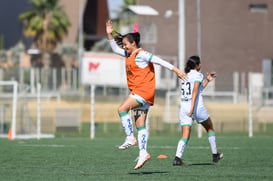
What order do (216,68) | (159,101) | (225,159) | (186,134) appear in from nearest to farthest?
(186,134) < (225,159) < (159,101) < (216,68)

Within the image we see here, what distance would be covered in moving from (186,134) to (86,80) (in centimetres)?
4088

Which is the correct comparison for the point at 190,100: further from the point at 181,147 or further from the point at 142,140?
the point at 142,140

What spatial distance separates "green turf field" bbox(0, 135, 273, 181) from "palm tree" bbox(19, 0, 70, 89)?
6766 cm

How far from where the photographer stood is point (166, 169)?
54.1 ft

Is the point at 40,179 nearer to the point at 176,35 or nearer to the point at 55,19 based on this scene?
the point at 176,35

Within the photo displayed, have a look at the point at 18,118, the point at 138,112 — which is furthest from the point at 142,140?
the point at 18,118

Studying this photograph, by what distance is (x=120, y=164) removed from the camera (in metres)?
17.5

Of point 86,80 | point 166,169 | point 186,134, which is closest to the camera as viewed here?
point 166,169

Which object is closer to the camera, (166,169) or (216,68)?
(166,169)

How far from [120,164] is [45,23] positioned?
76947mm

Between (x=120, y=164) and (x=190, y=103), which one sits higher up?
(x=190, y=103)

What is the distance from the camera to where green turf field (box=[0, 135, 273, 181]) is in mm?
15039

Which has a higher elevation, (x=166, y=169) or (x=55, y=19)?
(x=55, y=19)

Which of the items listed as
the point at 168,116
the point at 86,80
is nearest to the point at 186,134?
the point at 168,116
